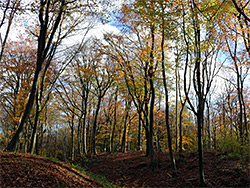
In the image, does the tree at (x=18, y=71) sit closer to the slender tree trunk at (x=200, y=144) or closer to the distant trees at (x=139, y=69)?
the distant trees at (x=139, y=69)

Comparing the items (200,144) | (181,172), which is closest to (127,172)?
(181,172)

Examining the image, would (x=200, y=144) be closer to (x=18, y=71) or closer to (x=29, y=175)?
(x=29, y=175)

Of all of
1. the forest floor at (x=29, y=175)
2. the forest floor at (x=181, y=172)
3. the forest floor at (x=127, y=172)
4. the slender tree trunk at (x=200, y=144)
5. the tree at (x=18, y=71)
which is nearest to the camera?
the forest floor at (x=29, y=175)

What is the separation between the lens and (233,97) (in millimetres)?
22062

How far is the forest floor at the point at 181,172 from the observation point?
22.3ft

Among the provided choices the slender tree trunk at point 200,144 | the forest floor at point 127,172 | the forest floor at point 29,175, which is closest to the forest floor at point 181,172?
the forest floor at point 127,172

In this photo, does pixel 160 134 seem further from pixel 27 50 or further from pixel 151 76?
pixel 27 50

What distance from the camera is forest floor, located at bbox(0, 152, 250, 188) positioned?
481 cm

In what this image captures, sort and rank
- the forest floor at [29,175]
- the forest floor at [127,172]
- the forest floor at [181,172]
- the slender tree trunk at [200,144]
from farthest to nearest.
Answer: the forest floor at [181,172], the slender tree trunk at [200,144], the forest floor at [127,172], the forest floor at [29,175]

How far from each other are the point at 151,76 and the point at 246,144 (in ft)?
20.5

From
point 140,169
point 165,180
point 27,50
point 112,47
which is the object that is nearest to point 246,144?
point 165,180

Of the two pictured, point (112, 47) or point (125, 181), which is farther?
point (112, 47)

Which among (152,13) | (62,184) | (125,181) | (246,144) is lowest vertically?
(125,181)

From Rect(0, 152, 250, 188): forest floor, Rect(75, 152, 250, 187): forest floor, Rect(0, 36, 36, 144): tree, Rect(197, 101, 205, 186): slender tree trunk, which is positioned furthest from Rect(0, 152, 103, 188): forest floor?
Rect(0, 36, 36, 144): tree
